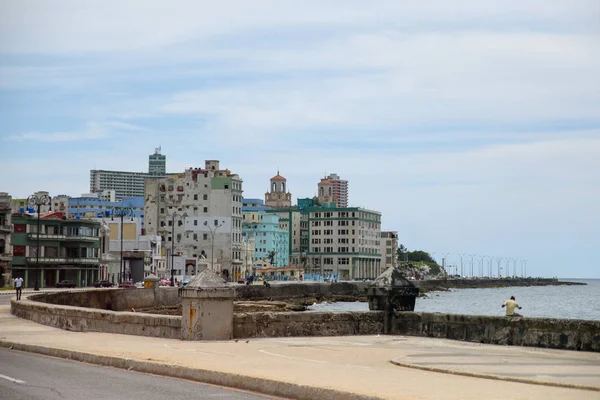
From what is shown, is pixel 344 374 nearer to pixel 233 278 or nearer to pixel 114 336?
pixel 114 336

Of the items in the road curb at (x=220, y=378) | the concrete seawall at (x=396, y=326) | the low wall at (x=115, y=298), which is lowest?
the low wall at (x=115, y=298)

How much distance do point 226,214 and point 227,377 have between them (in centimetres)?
17636

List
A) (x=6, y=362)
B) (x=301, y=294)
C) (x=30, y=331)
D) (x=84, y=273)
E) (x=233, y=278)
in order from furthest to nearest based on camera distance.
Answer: (x=233, y=278), (x=301, y=294), (x=84, y=273), (x=30, y=331), (x=6, y=362)

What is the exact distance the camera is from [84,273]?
122m

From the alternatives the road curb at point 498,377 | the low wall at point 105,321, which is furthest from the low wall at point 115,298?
the road curb at point 498,377

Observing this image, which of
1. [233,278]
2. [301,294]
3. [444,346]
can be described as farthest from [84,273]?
[444,346]

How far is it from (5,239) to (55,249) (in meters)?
13.0

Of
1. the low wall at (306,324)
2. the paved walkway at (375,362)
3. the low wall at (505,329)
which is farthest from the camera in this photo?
the low wall at (306,324)

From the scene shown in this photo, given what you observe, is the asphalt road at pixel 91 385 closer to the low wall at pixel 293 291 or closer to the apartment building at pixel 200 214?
the low wall at pixel 293 291

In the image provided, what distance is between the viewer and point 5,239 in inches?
4090

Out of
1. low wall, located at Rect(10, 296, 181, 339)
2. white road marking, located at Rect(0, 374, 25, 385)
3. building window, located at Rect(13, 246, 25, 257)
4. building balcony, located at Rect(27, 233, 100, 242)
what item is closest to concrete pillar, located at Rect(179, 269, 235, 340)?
low wall, located at Rect(10, 296, 181, 339)

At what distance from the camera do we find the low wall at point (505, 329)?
762 inches

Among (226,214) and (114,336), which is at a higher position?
(226,214)

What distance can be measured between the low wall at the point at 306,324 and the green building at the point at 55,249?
89.1 meters
